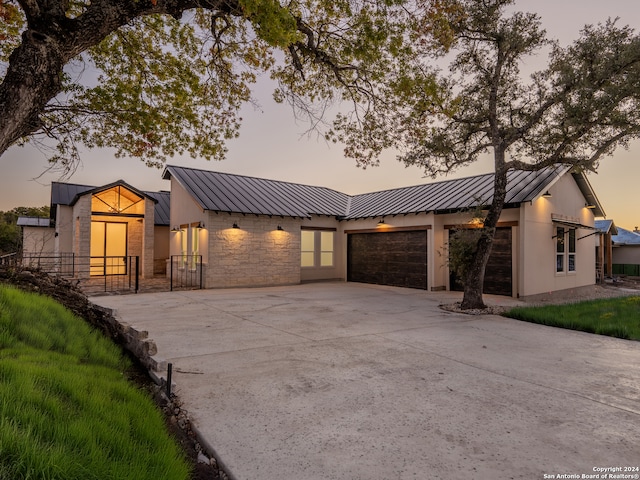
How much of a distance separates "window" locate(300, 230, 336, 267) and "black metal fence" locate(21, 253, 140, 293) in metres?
6.91

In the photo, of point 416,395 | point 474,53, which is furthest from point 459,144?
point 416,395

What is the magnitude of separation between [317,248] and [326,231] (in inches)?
39.0

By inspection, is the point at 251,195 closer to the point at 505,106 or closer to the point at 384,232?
the point at 384,232

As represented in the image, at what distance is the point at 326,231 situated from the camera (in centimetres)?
1698

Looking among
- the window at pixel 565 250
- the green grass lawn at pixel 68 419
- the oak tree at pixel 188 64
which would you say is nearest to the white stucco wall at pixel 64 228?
the oak tree at pixel 188 64

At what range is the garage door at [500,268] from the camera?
11.6 metres

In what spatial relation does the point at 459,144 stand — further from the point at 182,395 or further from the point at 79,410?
the point at 79,410

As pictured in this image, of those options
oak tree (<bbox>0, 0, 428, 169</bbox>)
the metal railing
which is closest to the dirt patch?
the metal railing

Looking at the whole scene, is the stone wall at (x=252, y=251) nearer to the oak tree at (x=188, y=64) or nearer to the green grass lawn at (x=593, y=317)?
the oak tree at (x=188, y=64)

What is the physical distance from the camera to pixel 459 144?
9.77 meters

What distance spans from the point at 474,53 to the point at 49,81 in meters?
9.17

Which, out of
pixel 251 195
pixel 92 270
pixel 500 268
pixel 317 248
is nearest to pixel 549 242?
pixel 500 268

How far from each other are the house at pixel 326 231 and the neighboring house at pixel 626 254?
1056cm

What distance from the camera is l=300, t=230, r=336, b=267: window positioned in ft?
53.4
